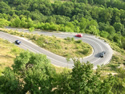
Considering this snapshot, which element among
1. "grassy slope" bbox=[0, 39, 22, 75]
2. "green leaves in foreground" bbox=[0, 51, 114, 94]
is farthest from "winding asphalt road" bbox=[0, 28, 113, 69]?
"green leaves in foreground" bbox=[0, 51, 114, 94]

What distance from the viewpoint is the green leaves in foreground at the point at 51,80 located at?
1667 centimetres

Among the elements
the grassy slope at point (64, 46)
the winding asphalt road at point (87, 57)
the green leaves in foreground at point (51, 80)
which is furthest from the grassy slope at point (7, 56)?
the grassy slope at point (64, 46)

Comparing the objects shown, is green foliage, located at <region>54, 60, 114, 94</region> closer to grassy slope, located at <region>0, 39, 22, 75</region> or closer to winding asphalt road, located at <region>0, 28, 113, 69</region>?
grassy slope, located at <region>0, 39, 22, 75</region>

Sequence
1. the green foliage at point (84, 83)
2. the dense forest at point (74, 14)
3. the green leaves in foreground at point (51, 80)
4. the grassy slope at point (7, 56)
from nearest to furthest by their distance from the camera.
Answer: the green foliage at point (84, 83) < the green leaves in foreground at point (51, 80) < the grassy slope at point (7, 56) < the dense forest at point (74, 14)

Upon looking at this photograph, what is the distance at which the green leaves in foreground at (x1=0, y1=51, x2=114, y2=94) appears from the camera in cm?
1667

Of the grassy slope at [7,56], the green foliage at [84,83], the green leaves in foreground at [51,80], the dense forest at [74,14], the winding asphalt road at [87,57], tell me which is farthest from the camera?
the dense forest at [74,14]

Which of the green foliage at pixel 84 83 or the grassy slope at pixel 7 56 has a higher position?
the green foliage at pixel 84 83

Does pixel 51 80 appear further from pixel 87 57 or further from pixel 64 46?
pixel 64 46


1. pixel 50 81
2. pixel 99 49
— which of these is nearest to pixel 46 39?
pixel 99 49

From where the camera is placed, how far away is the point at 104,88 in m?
16.9

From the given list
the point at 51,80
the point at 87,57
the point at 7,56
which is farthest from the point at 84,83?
the point at 87,57

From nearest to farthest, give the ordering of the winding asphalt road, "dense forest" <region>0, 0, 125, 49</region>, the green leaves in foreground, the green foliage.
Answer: the green foliage
the green leaves in foreground
the winding asphalt road
"dense forest" <region>0, 0, 125, 49</region>

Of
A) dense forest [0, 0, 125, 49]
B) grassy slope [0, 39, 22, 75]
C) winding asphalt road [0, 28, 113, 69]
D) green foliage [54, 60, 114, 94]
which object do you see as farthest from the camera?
dense forest [0, 0, 125, 49]

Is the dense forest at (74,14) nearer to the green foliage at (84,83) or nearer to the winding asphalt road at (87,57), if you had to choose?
the winding asphalt road at (87,57)
